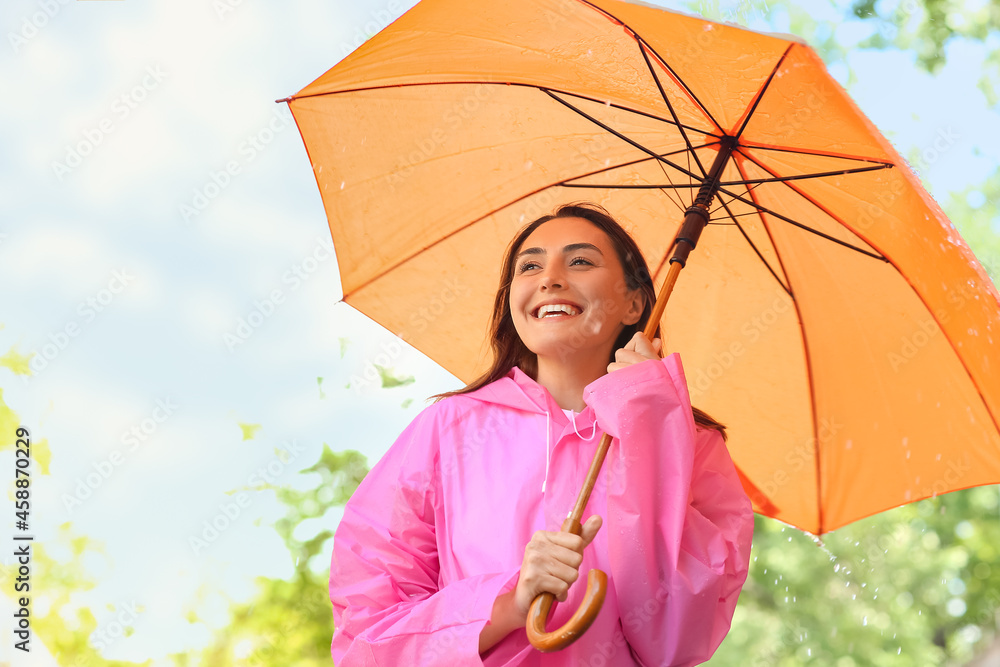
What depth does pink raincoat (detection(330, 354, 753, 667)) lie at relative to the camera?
1842mm

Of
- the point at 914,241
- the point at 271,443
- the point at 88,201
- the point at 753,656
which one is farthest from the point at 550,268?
the point at 753,656

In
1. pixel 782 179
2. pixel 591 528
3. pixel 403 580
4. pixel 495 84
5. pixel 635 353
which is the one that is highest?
pixel 495 84

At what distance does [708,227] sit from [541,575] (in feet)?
4.04

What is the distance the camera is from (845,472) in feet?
8.66

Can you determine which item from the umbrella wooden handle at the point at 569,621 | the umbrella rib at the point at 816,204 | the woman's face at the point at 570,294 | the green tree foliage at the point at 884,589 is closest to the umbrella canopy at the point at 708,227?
the umbrella rib at the point at 816,204

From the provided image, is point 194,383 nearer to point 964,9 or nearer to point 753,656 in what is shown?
point 753,656

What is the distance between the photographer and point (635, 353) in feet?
6.73

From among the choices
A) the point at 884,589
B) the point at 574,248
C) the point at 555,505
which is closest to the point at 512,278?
the point at 574,248

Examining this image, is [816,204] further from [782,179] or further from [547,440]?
[547,440]

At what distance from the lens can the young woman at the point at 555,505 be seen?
184cm

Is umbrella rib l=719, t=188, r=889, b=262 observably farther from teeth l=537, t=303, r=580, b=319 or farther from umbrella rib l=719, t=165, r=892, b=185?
teeth l=537, t=303, r=580, b=319

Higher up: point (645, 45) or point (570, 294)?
point (645, 45)

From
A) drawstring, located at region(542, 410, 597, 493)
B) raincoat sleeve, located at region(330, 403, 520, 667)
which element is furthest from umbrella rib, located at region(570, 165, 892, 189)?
raincoat sleeve, located at region(330, 403, 520, 667)

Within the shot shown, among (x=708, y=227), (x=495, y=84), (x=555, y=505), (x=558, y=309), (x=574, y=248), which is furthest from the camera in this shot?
(x=708, y=227)
